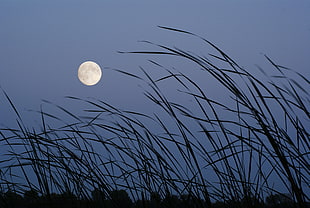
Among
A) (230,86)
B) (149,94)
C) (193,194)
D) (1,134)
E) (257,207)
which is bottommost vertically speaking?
(257,207)

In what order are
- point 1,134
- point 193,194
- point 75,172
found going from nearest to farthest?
point 193,194
point 75,172
point 1,134

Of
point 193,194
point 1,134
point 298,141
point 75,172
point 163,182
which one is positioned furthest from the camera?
point 1,134

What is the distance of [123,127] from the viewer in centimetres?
179

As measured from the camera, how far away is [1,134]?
1809 mm

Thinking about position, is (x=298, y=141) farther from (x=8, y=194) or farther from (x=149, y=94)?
(x=8, y=194)

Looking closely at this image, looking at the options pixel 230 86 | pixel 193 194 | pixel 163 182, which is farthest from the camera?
pixel 163 182

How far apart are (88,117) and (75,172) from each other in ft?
1.02

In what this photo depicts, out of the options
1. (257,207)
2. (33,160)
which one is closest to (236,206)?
(257,207)

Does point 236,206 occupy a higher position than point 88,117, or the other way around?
point 88,117

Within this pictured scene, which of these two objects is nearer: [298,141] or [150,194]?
[298,141]

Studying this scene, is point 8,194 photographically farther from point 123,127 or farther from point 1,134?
point 123,127

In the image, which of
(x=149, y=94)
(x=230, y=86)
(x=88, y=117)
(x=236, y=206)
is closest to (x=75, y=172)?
(x=88, y=117)

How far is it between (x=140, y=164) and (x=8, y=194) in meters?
0.66

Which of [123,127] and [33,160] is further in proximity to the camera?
[123,127]
